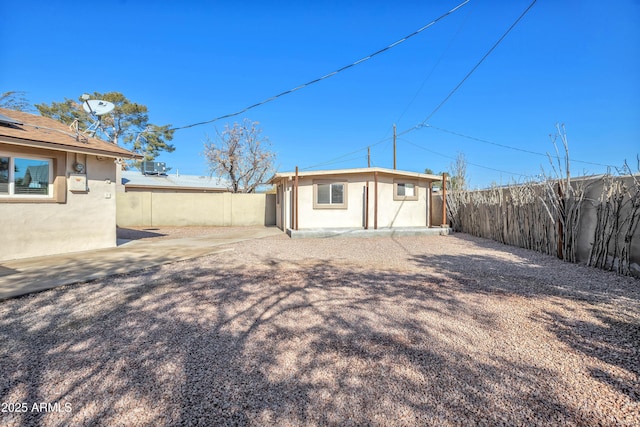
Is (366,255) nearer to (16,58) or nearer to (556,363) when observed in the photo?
(556,363)

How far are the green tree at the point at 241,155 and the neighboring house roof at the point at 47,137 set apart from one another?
13.4 metres

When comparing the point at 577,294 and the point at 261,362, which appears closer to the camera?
the point at 261,362

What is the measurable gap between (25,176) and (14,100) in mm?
12998

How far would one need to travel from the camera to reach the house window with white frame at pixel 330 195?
11.9m

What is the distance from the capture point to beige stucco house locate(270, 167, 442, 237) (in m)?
11.8

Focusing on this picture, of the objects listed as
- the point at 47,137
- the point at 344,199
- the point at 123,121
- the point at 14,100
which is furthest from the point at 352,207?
the point at 123,121

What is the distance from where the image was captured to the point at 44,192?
6695mm

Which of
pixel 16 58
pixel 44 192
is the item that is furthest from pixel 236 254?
pixel 16 58

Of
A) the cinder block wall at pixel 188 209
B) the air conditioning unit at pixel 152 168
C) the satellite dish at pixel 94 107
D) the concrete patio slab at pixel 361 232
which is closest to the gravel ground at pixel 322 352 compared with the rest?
the concrete patio slab at pixel 361 232

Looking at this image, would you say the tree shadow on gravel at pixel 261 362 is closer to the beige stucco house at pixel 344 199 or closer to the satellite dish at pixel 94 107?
the satellite dish at pixel 94 107

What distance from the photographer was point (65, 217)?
22.6 feet

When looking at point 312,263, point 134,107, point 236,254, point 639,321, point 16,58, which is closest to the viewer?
point 639,321

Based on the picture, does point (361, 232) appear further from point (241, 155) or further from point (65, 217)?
point (241, 155)

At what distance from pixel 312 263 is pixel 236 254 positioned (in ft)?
6.79
